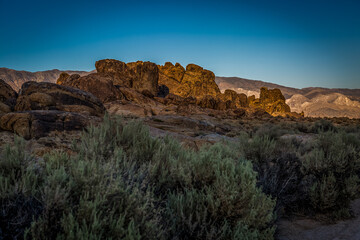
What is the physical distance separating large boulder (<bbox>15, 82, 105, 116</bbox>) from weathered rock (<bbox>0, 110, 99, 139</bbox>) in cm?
355

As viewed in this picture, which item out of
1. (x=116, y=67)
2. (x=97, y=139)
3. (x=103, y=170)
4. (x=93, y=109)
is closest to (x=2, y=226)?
(x=103, y=170)

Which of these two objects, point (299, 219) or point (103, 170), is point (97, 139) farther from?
point (299, 219)

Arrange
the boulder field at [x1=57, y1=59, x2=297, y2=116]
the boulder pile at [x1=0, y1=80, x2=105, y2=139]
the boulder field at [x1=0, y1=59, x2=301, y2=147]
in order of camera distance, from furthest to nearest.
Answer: the boulder field at [x1=57, y1=59, x2=297, y2=116] → the boulder field at [x1=0, y1=59, x2=301, y2=147] → the boulder pile at [x1=0, y1=80, x2=105, y2=139]

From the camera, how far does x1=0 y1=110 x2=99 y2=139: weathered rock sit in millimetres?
6086

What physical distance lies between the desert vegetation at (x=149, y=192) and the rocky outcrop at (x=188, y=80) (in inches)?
4674

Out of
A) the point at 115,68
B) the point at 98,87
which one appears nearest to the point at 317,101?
the point at 115,68

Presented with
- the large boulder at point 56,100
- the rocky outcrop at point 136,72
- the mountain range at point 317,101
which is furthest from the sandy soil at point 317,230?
the mountain range at point 317,101

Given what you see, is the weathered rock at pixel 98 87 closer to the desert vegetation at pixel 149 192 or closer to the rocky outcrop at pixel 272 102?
the desert vegetation at pixel 149 192

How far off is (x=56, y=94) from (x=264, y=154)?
1171cm

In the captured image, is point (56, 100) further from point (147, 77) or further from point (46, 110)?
point (147, 77)

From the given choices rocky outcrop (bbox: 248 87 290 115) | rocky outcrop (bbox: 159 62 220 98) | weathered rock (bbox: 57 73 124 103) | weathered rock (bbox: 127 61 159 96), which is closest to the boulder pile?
weathered rock (bbox: 57 73 124 103)

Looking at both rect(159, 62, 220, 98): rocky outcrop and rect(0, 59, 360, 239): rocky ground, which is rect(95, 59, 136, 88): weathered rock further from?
rect(159, 62, 220, 98): rocky outcrop

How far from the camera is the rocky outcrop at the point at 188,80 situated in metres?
126

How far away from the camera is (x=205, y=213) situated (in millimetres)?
2287
